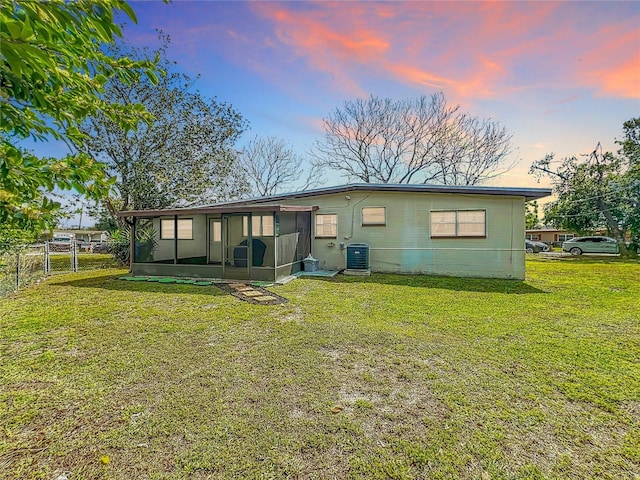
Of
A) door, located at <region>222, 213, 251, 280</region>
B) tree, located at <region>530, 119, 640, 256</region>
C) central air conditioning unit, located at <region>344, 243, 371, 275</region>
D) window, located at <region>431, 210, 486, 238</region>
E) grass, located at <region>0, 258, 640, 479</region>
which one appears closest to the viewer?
grass, located at <region>0, 258, 640, 479</region>

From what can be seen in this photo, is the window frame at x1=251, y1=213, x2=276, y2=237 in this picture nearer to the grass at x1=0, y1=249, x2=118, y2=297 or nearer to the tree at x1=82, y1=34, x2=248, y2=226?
the grass at x1=0, y1=249, x2=118, y2=297

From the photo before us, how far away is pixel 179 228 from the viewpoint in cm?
1130

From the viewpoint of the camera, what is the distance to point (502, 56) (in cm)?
692

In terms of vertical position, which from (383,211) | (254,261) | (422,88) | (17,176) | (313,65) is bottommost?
(254,261)

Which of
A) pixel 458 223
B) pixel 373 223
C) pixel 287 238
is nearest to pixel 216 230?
pixel 287 238

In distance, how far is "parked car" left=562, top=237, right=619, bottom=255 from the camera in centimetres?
2172

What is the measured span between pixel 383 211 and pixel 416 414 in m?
8.83

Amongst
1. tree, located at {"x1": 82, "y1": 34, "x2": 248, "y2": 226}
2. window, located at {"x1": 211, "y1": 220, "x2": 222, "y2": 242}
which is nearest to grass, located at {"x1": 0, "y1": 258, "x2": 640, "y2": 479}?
window, located at {"x1": 211, "y1": 220, "x2": 222, "y2": 242}

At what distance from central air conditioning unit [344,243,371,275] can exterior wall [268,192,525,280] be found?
0.61 m

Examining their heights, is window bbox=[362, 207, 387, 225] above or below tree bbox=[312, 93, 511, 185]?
below

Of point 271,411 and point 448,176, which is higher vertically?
point 448,176

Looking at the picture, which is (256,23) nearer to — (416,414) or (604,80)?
(416,414)

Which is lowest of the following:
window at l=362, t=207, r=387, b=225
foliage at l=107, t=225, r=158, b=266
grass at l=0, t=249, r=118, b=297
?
grass at l=0, t=249, r=118, b=297

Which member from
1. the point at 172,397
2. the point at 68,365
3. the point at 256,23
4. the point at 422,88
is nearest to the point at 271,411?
the point at 172,397
